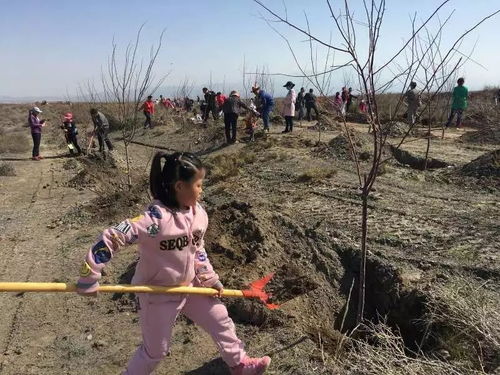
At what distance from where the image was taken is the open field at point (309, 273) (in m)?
3.21

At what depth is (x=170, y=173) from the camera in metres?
2.50

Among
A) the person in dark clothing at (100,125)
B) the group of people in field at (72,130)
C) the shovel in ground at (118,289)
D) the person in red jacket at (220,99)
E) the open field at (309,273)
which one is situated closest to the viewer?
the shovel in ground at (118,289)

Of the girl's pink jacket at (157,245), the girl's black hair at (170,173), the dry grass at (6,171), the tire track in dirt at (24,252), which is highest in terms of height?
the girl's black hair at (170,173)

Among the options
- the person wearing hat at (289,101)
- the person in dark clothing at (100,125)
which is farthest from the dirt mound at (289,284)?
the person wearing hat at (289,101)

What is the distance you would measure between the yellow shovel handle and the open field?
0.89 meters

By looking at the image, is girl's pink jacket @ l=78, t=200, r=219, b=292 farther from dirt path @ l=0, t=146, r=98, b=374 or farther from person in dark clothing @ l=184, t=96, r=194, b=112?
person in dark clothing @ l=184, t=96, r=194, b=112

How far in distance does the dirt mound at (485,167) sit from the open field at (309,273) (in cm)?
2

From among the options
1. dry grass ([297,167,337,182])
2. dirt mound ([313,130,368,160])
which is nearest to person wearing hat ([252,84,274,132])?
dirt mound ([313,130,368,160])

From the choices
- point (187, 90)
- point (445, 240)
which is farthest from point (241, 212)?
point (187, 90)

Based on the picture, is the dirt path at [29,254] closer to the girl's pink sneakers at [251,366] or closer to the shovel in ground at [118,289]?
the shovel in ground at [118,289]

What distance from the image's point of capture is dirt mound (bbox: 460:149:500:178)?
300 inches

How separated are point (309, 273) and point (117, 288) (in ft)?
7.20

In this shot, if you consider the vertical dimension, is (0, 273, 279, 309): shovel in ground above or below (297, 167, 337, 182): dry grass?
above

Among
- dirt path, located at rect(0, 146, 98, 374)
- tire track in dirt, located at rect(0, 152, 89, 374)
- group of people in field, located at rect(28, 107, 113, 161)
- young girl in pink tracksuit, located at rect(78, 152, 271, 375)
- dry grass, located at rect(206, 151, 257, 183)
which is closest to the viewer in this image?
young girl in pink tracksuit, located at rect(78, 152, 271, 375)
